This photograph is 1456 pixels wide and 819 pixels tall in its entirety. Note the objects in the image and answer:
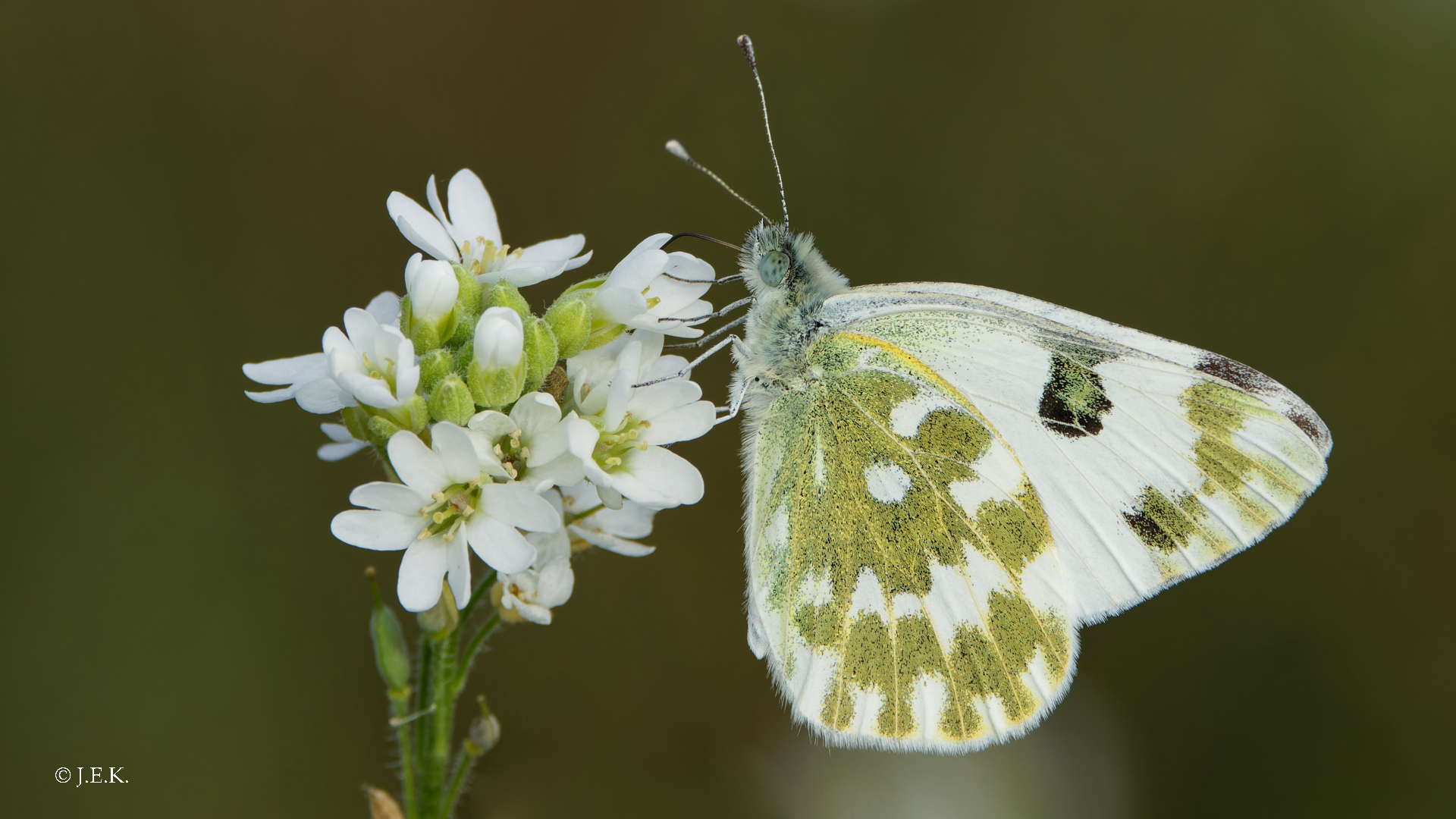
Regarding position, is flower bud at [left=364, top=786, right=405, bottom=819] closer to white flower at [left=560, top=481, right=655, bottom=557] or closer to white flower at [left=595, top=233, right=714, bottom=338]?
white flower at [left=560, top=481, right=655, bottom=557]

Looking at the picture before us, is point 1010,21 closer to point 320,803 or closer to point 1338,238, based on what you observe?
point 1338,238

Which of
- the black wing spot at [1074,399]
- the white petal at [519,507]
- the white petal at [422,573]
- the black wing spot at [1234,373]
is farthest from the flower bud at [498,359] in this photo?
the black wing spot at [1234,373]

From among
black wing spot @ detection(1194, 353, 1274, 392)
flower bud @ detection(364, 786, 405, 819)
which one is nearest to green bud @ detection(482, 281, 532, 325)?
flower bud @ detection(364, 786, 405, 819)

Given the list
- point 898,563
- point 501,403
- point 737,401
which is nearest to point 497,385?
point 501,403

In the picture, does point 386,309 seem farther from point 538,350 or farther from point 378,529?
point 378,529

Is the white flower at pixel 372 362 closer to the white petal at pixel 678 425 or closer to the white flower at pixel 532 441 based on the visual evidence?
the white flower at pixel 532 441

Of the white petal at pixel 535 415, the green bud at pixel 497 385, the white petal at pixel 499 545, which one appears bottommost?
the white petal at pixel 499 545
